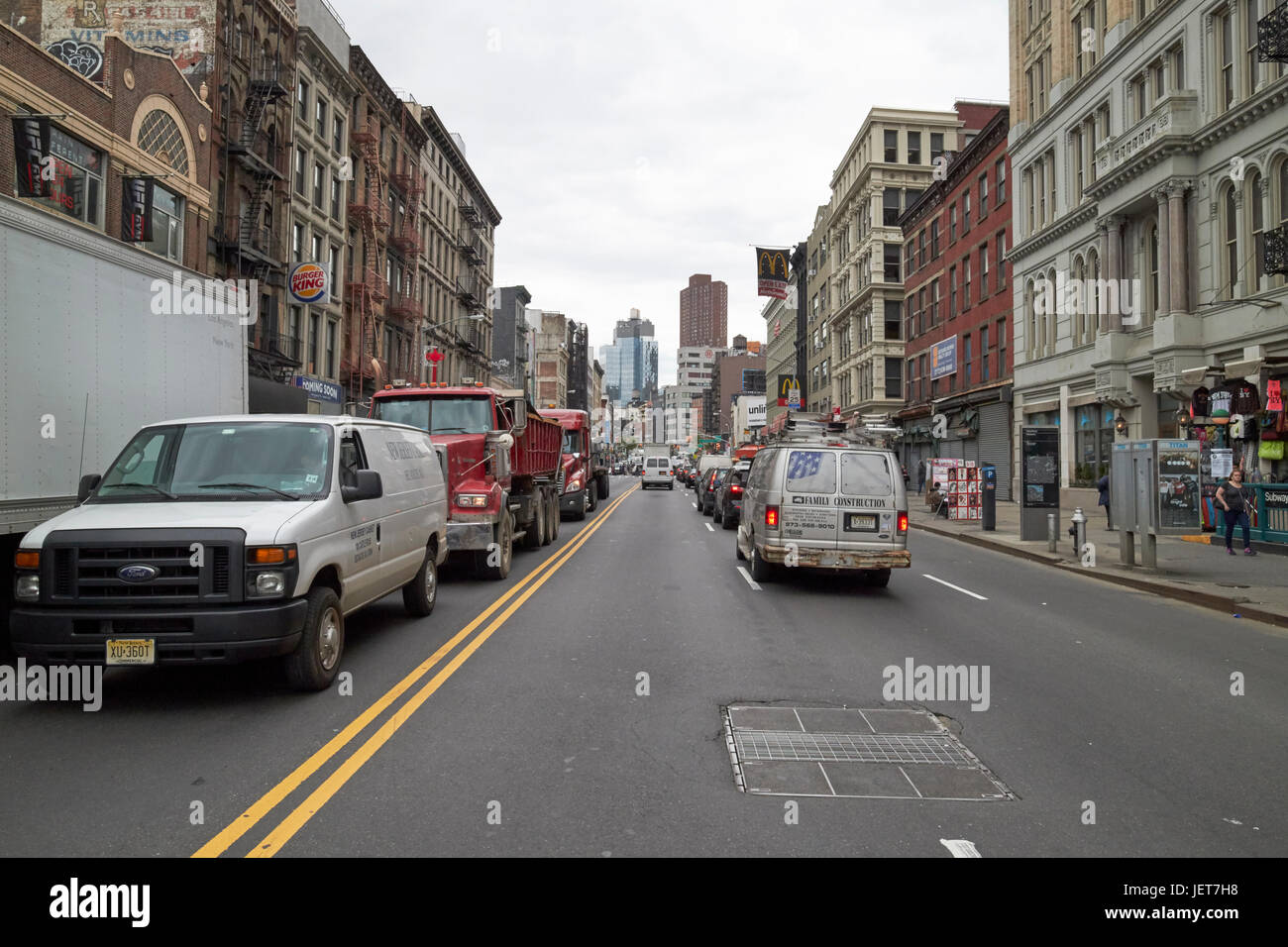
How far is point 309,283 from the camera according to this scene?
2873 centimetres

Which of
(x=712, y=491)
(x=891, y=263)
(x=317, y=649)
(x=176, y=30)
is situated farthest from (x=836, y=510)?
(x=891, y=263)

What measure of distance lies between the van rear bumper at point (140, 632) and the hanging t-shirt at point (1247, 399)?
69.7 ft

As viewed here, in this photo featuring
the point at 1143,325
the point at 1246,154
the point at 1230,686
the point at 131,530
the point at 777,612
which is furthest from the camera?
the point at 1143,325

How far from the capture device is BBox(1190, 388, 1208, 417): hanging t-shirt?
2091cm

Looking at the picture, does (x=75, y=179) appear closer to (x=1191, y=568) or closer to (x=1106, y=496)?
(x=1191, y=568)

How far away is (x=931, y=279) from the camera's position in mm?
45812

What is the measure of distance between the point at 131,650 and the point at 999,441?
1413 inches

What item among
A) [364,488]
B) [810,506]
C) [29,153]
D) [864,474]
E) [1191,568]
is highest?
[29,153]

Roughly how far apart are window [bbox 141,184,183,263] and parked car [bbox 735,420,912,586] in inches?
674

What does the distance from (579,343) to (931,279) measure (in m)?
79.9

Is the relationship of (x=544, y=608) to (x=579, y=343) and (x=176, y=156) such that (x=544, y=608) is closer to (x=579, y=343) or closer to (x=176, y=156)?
(x=176, y=156)

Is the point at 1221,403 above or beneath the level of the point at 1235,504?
above

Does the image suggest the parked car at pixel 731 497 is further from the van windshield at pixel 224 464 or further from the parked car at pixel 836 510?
the van windshield at pixel 224 464

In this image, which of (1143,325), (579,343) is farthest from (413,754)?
(579,343)
